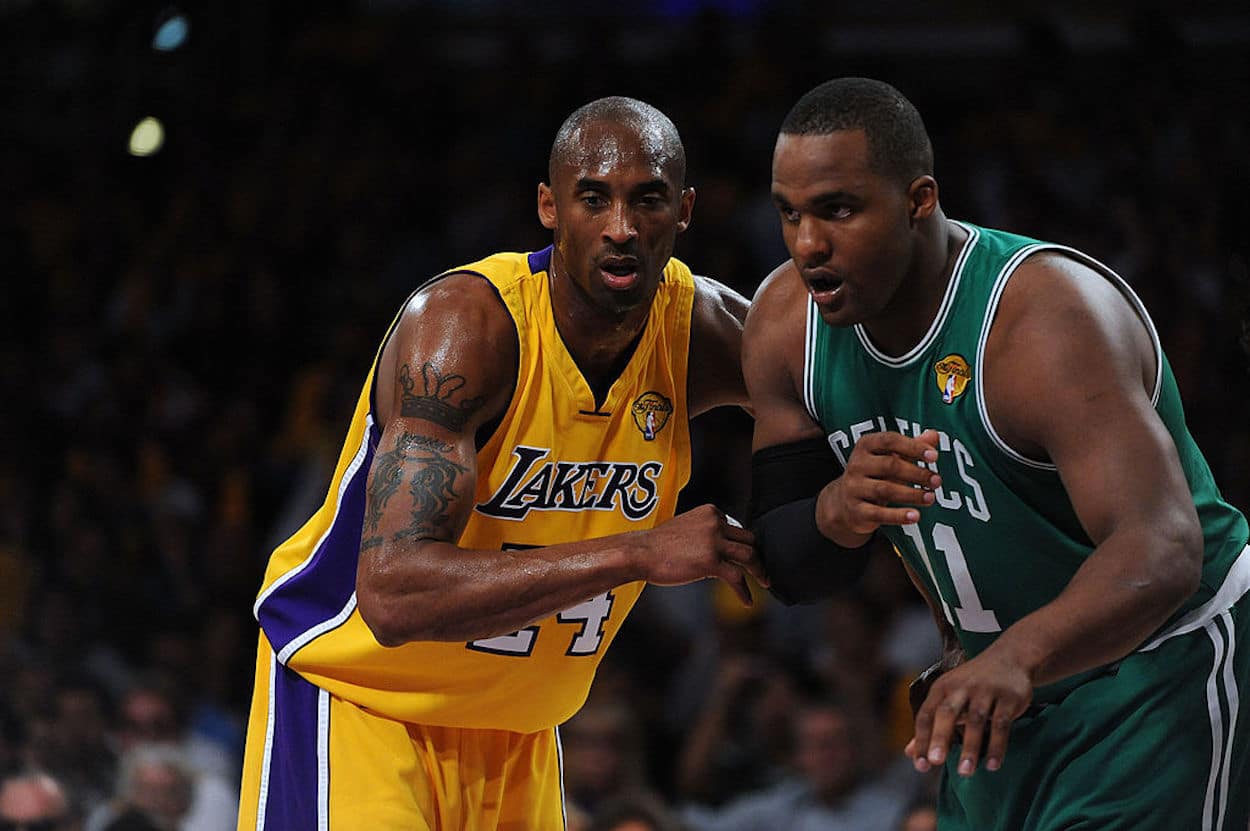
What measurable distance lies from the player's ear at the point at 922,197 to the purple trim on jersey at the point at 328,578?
1345 millimetres

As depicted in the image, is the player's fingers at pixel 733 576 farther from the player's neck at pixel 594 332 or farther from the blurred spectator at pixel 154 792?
the blurred spectator at pixel 154 792

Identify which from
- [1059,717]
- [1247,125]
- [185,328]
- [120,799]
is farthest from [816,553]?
[185,328]

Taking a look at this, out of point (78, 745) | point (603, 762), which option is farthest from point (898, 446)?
point (78, 745)

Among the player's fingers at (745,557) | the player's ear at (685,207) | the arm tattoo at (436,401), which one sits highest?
the player's ear at (685,207)

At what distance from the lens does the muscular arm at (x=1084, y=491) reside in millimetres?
2553

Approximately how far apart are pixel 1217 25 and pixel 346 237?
4.89 metres

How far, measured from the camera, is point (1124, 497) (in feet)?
8.89

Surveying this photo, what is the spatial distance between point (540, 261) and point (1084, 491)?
1488 millimetres

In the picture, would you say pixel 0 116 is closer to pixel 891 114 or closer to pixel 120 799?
pixel 120 799

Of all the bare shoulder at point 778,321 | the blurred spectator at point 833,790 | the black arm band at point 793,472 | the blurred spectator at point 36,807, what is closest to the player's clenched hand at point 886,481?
the black arm band at point 793,472

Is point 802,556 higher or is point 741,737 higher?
point 802,556

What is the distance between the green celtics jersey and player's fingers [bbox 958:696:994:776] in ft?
1.89

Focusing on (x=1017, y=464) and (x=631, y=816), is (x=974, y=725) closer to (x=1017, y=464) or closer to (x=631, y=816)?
(x=1017, y=464)

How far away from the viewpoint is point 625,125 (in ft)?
12.0
